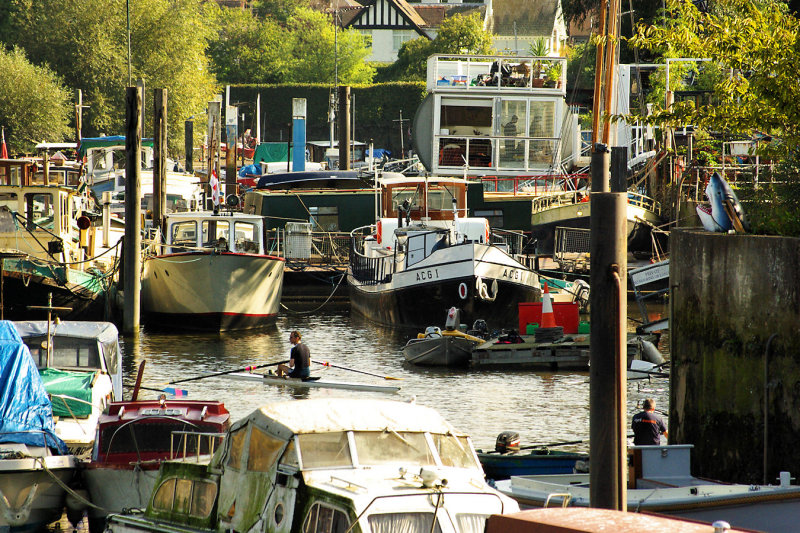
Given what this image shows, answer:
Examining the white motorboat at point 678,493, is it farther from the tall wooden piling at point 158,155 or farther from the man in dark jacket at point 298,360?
the tall wooden piling at point 158,155

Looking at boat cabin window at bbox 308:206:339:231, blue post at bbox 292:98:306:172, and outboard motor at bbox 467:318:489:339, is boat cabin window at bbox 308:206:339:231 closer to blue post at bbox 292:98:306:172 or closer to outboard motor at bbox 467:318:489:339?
blue post at bbox 292:98:306:172

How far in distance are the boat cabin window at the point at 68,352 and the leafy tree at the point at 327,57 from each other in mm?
78278

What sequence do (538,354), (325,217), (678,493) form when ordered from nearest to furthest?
(678,493)
(538,354)
(325,217)

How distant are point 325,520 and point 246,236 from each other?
22632mm

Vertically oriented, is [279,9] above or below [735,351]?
above

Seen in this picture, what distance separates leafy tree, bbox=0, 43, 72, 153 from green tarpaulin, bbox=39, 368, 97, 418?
42607mm

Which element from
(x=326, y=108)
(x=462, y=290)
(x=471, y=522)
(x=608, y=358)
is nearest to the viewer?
(x=608, y=358)

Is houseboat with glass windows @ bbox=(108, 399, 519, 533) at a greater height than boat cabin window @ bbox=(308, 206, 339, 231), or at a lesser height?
lesser

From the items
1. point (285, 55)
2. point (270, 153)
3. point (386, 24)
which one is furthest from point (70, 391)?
point (386, 24)

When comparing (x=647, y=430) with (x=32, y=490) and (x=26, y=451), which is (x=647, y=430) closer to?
(x=32, y=490)

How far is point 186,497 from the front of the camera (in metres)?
10.3

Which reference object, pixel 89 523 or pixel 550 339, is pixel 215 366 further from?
pixel 89 523

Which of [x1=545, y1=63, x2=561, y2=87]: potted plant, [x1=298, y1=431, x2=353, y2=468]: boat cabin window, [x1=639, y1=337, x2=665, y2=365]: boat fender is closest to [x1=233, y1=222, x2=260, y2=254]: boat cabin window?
[x1=639, y1=337, x2=665, y2=365]: boat fender

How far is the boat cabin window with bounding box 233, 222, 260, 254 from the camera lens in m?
30.4
